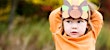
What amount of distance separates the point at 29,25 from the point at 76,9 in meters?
6.12

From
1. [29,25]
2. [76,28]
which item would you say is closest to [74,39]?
[76,28]

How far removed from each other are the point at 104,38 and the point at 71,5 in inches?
186

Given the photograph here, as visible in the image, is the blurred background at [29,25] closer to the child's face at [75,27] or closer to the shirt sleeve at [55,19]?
the shirt sleeve at [55,19]

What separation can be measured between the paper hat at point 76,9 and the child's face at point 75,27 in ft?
0.17

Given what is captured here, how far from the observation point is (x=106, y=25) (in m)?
11.3

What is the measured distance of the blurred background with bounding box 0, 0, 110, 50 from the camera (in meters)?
9.05

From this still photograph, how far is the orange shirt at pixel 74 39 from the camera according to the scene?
16.0ft

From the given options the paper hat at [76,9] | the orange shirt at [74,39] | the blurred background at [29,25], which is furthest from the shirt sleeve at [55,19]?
the blurred background at [29,25]

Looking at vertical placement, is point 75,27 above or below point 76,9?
below

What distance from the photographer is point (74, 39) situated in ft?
16.1

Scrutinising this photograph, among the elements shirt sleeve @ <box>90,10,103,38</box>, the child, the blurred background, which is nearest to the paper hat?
the child

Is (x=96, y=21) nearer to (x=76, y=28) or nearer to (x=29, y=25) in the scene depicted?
(x=76, y=28)

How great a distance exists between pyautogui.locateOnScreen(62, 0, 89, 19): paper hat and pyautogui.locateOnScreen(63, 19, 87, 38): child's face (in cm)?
5

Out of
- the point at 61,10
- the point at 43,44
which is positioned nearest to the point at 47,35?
the point at 43,44
